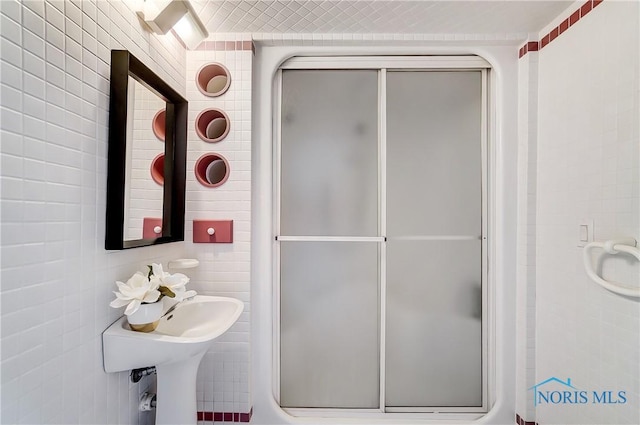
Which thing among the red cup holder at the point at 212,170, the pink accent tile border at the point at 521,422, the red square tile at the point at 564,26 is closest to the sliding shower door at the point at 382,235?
the pink accent tile border at the point at 521,422

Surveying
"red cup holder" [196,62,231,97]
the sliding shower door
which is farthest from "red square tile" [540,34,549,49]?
"red cup holder" [196,62,231,97]

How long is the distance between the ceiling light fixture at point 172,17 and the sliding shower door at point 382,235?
1.69 ft

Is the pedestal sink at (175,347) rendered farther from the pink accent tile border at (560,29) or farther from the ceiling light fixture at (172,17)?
the pink accent tile border at (560,29)

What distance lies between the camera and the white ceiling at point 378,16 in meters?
1.54

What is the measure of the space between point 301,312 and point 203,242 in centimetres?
63

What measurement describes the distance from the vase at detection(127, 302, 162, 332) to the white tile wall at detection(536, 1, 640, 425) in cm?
163

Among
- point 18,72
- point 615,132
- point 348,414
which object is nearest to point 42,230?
point 18,72

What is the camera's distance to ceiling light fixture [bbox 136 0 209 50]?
138 cm

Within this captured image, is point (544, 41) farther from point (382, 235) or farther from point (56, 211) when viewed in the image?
point (56, 211)

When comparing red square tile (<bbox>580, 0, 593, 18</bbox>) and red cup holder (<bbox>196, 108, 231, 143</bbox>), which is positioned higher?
red square tile (<bbox>580, 0, 593, 18</bbox>)

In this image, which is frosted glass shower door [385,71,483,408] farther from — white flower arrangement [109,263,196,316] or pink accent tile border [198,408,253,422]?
white flower arrangement [109,263,196,316]

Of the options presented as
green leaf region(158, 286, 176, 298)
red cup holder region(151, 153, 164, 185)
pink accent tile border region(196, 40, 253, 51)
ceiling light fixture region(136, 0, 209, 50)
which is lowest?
green leaf region(158, 286, 176, 298)

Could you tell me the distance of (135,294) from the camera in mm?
1155

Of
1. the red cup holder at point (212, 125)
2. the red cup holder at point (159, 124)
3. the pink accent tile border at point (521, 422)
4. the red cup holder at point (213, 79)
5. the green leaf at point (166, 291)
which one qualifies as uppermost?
the red cup holder at point (213, 79)
